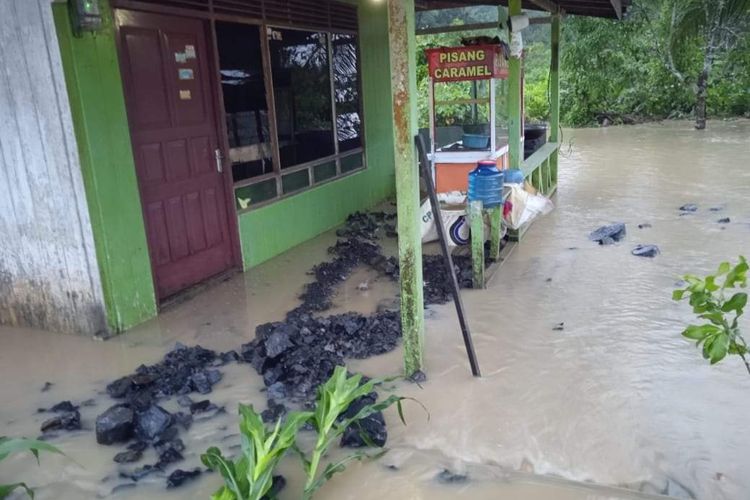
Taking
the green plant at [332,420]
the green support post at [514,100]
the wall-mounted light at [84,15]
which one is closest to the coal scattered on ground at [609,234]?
the green support post at [514,100]

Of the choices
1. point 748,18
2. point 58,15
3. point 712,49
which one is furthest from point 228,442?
point 748,18

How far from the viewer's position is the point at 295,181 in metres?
7.10

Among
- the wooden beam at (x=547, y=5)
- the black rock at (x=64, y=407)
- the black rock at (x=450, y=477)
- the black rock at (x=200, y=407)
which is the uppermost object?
the wooden beam at (x=547, y=5)

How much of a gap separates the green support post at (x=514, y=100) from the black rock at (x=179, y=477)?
4694mm

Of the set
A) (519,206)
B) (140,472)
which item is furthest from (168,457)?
(519,206)

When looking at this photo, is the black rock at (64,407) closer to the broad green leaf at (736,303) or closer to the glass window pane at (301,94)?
the broad green leaf at (736,303)

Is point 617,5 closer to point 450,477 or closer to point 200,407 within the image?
point 450,477

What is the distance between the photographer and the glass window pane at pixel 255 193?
6.12 metres

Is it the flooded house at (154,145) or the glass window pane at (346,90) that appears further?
the glass window pane at (346,90)

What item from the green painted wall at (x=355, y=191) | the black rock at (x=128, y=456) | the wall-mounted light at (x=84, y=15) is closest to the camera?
the black rock at (x=128, y=456)

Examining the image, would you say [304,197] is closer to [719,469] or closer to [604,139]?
[719,469]

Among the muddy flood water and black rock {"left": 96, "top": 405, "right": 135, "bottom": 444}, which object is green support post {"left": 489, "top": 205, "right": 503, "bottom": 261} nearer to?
the muddy flood water

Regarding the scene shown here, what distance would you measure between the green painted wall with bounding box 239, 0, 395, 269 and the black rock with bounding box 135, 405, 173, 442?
9.53 feet

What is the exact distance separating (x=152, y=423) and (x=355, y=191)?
18.2 feet
